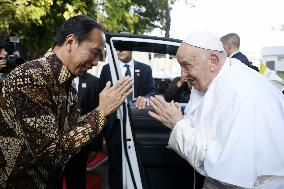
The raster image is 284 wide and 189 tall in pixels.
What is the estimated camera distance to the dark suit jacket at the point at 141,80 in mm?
4223

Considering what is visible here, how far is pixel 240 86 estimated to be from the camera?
230 cm

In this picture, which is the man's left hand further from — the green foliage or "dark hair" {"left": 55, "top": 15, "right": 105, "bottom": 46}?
the green foliage

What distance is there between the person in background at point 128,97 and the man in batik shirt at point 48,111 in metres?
0.90

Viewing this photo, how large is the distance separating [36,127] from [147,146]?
162 centimetres

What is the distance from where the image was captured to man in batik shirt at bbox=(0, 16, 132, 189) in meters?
2.06

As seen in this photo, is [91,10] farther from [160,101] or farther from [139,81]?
[160,101]

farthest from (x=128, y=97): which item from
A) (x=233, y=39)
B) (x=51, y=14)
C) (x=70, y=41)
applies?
(x=51, y=14)

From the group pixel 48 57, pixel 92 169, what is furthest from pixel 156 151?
pixel 92 169

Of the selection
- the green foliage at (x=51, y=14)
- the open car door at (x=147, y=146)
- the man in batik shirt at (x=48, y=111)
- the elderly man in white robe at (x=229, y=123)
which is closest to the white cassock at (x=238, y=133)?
the elderly man in white robe at (x=229, y=123)

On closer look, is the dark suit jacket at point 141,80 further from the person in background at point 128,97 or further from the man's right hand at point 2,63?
the man's right hand at point 2,63

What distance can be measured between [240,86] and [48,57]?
3.65ft

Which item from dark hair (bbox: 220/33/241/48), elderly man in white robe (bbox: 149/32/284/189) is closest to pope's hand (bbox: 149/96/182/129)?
elderly man in white robe (bbox: 149/32/284/189)

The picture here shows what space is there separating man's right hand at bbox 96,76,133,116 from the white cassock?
1.28 feet

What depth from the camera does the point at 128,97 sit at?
3.62 meters
